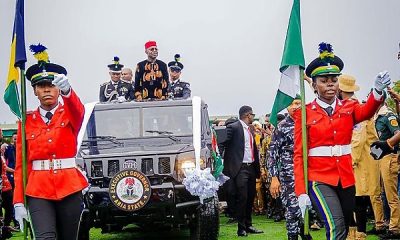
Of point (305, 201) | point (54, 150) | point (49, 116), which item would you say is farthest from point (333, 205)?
point (49, 116)

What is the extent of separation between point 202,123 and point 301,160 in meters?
3.89

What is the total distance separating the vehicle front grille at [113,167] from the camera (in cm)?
888

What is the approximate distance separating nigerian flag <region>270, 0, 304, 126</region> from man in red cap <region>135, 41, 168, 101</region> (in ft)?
16.1

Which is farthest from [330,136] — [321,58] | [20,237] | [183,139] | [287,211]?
[20,237]

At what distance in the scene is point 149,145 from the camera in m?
9.41

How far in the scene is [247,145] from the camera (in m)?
11.8

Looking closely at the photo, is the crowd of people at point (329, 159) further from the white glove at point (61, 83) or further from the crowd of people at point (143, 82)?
the white glove at point (61, 83)

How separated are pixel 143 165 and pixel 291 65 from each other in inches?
118

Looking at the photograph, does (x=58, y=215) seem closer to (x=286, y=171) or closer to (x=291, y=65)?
(x=291, y=65)

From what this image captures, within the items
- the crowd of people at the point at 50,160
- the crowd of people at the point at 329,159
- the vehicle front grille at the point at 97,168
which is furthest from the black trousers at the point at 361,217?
the crowd of people at the point at 50,160

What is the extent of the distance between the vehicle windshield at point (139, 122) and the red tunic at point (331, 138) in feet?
12.0

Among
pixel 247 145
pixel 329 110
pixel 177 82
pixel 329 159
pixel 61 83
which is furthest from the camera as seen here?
pixel 177 82

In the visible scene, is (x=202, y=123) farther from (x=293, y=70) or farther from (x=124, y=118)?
(x=293, y=70)

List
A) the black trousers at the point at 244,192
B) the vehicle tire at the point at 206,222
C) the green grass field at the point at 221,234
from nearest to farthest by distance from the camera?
the vehicle tire at the point at 206,222, the green grass field at the point at 221,234, the black trousers at the point at 244,192
